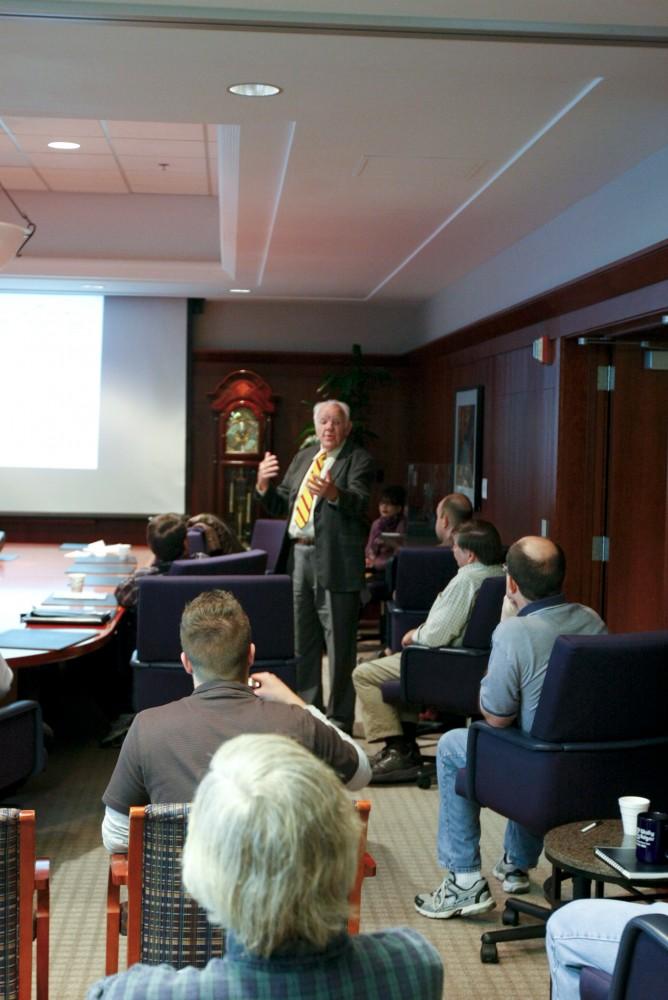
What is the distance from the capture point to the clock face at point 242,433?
34.8ft

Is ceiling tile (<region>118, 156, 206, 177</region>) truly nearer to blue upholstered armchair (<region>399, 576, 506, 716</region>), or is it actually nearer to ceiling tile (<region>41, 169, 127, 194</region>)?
ceiling tile (<region>41, 169, 127, 194</region>)

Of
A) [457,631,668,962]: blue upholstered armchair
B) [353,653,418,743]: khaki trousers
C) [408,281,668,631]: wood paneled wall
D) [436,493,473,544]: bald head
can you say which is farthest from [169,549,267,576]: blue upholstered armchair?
[457,631,668,962]: blue upholstered armchair

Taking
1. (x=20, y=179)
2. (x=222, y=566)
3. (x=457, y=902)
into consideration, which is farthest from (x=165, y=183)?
(x=457, y=902)

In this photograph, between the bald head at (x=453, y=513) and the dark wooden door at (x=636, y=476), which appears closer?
the bald head at (x=453, y=513)

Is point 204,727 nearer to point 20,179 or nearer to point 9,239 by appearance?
point 9,239

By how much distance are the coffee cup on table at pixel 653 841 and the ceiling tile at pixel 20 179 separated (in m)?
7.17

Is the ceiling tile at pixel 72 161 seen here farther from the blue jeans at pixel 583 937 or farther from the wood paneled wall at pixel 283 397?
the blue jeans at pixel 583 937

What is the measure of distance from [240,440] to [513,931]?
7.58m

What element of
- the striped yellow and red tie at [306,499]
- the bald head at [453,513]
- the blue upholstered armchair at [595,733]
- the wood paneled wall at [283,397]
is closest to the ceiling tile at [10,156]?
the wood paneled wall at [283,397]

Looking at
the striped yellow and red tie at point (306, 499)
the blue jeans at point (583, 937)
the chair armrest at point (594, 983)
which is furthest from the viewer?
the striped yellow and red tie at point (306, 499)

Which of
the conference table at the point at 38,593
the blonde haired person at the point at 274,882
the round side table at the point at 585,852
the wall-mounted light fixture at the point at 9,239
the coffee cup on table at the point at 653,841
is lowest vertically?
the round side table at the point at 585,852

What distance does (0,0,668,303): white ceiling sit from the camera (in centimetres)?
332

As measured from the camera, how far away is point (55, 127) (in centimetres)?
701

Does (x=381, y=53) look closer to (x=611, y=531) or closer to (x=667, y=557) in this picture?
(x=667, y=557)
